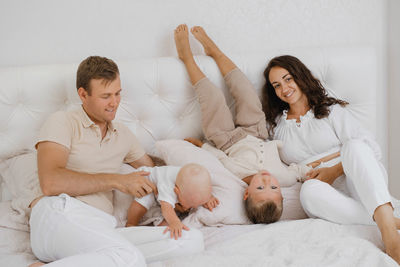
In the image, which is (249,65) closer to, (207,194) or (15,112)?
(207,194)

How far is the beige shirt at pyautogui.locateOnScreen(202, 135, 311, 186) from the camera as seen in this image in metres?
1.76

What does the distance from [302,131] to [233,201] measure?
541 millimetres

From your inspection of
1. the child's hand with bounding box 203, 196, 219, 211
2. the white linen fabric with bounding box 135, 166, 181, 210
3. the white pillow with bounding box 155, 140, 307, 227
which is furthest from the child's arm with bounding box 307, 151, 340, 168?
the white linen fabric with bounding box 135, 166, 181, 210

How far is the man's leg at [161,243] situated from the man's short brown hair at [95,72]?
1.93 feet

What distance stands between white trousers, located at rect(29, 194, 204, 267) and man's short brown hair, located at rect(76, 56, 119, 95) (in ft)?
1.55

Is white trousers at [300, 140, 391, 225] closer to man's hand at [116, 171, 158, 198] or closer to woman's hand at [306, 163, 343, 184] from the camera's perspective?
woman's hand at [306, 163, 343, 184]

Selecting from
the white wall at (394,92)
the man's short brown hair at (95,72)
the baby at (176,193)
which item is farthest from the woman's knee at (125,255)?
the white wall at (394,92)

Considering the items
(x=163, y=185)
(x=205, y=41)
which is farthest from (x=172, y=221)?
(x=205, y=41)

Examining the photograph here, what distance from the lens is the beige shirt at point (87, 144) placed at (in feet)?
4.95

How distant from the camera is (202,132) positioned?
1.98m

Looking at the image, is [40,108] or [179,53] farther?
[179,53]

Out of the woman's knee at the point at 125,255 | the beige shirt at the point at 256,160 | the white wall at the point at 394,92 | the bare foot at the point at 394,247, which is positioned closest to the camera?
the woman's knee at the point at 125,255

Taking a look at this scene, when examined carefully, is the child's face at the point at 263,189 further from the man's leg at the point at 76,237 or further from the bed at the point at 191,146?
the man's leg at the point at 76,237

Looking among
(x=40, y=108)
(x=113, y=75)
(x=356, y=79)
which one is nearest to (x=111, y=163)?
(x=113, y=75)
